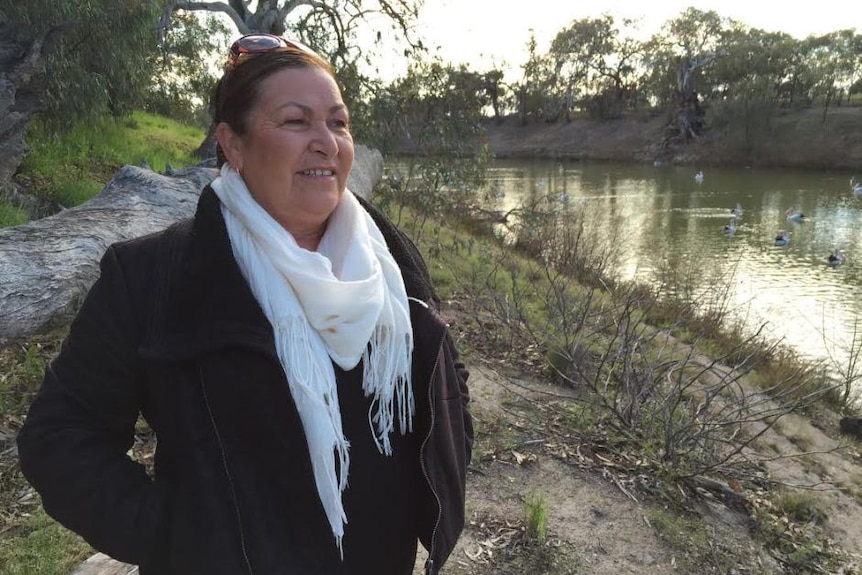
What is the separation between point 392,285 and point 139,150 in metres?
8.41

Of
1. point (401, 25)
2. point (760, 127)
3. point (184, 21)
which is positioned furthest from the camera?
point (760, 127)

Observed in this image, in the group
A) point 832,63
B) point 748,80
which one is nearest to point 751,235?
point 748,80

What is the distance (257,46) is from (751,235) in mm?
18137

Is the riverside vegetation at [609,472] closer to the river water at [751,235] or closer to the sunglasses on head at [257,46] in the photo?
the sunglasses on head at [257,46]

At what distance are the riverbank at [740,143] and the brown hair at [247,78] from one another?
99.1 feet

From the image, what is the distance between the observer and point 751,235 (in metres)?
17.0

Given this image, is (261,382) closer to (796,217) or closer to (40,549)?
(40,549)

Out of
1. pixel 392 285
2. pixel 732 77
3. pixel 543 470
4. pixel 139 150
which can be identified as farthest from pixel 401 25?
pixel 732 77

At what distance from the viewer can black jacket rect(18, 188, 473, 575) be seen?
4.26ft

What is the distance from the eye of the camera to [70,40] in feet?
24.1

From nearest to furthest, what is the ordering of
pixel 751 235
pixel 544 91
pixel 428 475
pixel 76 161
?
pixel 428 475 → pixel 76 161 → pixel 751 235 → pixel 544 91

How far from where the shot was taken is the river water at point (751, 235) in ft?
34.0

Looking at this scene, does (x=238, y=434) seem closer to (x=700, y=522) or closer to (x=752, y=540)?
(x=700, y=522)

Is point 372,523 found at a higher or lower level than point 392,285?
lower
